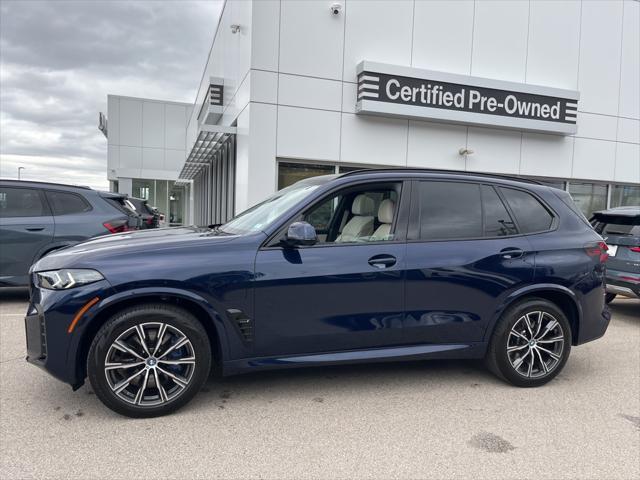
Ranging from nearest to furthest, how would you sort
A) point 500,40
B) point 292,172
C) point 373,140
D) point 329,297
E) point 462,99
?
point 329,297
point 292,172
point 373,140
point 462,99
point 500,40

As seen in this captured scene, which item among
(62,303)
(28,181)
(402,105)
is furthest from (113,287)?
(402,105)

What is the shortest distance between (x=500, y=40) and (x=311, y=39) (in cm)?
507

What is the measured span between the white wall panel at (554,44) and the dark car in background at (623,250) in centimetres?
688

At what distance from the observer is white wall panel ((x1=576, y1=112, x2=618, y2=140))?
13.4 m

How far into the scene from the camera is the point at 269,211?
4137 millimetres

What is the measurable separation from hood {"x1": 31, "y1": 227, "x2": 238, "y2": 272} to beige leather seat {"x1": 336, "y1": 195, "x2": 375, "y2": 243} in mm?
969

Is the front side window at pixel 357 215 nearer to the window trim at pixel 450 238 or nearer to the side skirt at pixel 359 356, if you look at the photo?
the window trim at pixel 450 238

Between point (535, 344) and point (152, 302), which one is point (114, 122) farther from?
point (535, 344)

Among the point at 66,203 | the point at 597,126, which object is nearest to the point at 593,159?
the point at 597,126

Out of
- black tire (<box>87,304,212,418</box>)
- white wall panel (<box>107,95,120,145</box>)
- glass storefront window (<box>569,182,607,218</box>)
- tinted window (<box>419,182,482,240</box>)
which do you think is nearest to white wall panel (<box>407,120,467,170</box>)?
glass storefront window (<box>569,182,607,218</box>)

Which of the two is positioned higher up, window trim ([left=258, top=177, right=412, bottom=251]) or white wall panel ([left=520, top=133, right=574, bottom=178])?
white wall panel ([left=520, top=133, right=574, bottom=178])

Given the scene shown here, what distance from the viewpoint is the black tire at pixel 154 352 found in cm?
328

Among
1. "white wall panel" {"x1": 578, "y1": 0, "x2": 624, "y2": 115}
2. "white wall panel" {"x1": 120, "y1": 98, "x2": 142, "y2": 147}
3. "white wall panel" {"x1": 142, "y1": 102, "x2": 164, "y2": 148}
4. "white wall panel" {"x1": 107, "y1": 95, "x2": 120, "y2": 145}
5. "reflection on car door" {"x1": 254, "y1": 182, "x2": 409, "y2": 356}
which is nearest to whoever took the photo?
"reflection on car door" {"x1": 254, "y1": 182, "x2": 409, "y2": 356}

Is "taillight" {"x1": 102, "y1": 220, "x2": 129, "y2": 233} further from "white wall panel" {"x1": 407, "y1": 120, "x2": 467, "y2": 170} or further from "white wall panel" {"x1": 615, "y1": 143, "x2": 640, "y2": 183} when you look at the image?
"white wall panel" {"x1": 615, "y1": 143, "x2": 640, "y2": 183}
